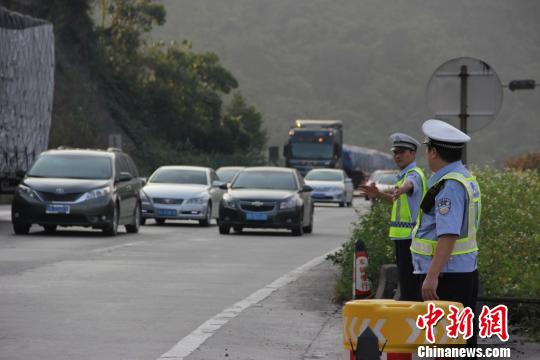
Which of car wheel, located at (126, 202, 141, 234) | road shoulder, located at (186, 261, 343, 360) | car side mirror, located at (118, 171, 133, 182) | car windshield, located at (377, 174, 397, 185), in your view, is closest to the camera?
road shoulder, located at (186, 261, 343, 360)

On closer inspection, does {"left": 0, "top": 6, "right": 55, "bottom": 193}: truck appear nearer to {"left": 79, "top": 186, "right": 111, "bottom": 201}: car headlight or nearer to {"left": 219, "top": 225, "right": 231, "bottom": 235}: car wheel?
{"left": 79, "top": 186, "right": 111, "bottom": 201}: car headlight

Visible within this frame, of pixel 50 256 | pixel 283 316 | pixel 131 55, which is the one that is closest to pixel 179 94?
pixel 131 55

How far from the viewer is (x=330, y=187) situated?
193 ft

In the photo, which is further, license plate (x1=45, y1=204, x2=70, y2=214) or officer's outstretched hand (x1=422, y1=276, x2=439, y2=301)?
license plate (x1=45, y1=204, x2=70, y2=214)

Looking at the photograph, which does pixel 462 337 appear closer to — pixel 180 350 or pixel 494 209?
pixel 180 350

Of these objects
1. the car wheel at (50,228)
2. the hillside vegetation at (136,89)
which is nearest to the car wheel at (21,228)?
the car wheel at (50,228)

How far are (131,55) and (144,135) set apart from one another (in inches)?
367

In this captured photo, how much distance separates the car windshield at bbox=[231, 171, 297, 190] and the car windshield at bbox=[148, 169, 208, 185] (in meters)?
3.36

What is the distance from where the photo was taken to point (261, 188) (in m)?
32.4

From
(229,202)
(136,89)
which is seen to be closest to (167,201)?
(229,202)

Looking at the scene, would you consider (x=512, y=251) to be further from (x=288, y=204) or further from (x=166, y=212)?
(x=166, y=212)

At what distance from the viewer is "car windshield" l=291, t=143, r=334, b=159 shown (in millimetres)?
70625

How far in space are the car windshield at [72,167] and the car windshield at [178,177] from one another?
7.24m

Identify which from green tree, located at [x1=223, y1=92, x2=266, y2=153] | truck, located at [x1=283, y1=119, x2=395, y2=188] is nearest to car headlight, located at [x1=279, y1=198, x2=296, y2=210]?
truck, located at [x1=283, y1=119, x2=395, y2=188]
